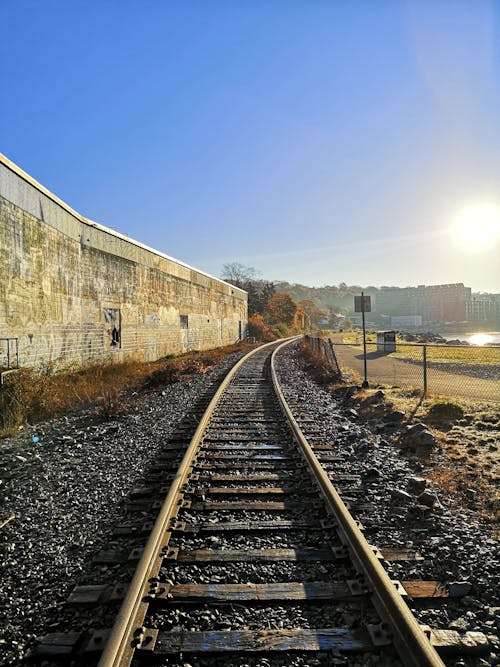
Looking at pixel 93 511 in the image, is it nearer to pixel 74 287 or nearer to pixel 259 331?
pixel 74 287

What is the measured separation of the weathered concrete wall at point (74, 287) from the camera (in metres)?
10.4

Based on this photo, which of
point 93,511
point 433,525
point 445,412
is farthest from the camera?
point 445,412

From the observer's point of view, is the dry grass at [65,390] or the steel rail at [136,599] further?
the dry grass at [65,390]

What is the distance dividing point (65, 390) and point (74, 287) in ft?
14.6

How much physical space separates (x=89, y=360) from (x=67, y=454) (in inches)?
360

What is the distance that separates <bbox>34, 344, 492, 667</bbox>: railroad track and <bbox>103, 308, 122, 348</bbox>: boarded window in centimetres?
1243

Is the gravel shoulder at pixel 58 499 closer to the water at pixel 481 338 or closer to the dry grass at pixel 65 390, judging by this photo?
the dry grass at pixel 65 390

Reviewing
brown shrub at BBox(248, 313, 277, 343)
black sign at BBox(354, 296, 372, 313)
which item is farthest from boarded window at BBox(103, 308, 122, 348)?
brown shrub at BBox(248, 313, 277, 343)

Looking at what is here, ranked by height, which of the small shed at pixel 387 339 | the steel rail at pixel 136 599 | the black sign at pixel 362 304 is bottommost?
the steel rail at pixel 136 599

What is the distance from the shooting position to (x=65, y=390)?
10.9 m

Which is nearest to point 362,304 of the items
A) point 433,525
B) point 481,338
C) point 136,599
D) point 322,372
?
point 322,372

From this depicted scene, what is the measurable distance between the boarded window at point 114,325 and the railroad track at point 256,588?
40.8 ft

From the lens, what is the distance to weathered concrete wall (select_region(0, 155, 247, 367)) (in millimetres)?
10414

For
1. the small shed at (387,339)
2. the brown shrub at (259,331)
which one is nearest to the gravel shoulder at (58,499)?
the small shed at (387,339)
